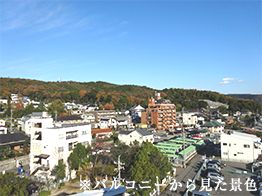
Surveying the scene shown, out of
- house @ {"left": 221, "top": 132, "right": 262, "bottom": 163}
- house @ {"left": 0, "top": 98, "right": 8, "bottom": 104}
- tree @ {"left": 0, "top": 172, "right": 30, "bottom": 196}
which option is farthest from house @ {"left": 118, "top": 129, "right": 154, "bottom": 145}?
house @ {"left": 0, "top": 98, "right": 8, "bottom": 104}

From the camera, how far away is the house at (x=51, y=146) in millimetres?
13914

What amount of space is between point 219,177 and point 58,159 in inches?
463

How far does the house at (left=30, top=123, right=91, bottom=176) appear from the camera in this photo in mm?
13914

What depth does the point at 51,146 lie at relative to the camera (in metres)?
14.1

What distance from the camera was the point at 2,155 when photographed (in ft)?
56.9

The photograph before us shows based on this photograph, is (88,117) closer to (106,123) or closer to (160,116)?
(106,123)

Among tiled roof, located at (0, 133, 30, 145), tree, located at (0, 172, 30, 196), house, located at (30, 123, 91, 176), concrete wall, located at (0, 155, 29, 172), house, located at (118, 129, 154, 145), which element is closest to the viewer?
tree, located at (0, 172, 30, 196)

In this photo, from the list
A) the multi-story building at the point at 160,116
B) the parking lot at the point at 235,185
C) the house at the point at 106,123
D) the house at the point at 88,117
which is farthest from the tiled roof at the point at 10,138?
the multi-story building at the point at 160,116

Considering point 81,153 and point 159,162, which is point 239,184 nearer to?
point 159,162

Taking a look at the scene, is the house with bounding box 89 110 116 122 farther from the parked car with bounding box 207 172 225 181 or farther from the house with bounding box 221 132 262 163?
the parked car with bounding box 207 172 225 181

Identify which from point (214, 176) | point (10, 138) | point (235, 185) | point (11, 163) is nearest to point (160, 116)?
point (214, 176)

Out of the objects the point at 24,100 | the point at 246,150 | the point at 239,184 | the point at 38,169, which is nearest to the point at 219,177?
the point at 239,184

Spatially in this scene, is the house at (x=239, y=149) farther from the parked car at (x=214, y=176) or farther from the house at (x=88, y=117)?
the house at (x=88, y=117)

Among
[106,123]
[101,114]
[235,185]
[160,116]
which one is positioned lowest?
[235,185]
